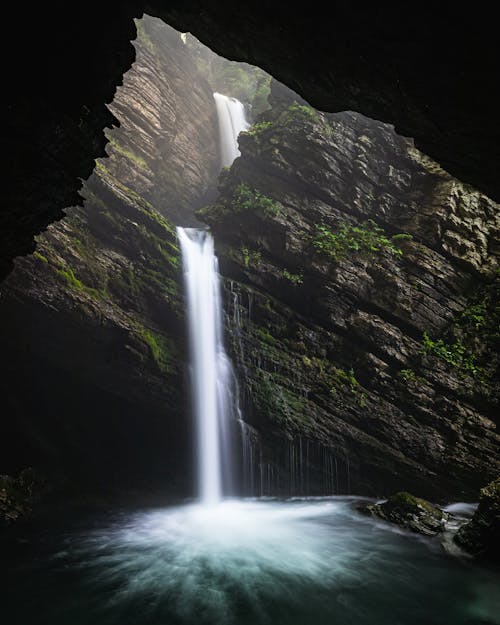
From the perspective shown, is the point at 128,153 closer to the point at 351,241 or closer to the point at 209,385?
the point at 351,241

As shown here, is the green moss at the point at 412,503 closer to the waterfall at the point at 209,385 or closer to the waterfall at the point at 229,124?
the waterfall at the point at 209,385

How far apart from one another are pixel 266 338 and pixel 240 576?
8571 mm

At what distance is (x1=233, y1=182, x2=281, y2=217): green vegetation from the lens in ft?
54.0

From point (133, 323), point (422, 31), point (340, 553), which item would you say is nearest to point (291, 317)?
point (133, 323)

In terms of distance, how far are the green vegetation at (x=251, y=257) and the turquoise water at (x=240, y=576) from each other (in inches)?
391

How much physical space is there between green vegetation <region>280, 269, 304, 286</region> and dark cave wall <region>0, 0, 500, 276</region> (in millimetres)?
8427

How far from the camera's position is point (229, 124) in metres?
31.3

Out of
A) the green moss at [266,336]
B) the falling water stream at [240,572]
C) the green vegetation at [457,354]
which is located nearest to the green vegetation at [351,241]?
the green vegetation at [457,354]

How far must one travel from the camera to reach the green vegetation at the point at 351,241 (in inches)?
601

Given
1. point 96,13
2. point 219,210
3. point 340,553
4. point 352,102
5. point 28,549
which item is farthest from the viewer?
point 219,210

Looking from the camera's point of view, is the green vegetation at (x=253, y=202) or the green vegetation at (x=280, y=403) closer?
the green vegetation at (x=280, y=403)

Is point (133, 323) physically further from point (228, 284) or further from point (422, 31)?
point (422, 31)

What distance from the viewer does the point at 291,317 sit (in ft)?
50.0

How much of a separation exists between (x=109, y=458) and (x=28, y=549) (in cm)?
562
